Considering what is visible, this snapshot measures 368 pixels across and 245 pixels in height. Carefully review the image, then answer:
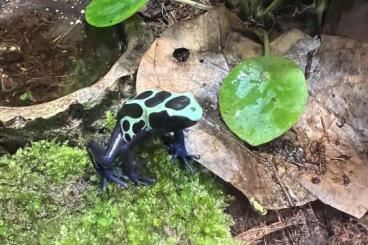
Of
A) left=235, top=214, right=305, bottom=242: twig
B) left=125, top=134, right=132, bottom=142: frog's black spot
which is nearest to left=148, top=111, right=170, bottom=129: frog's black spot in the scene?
left=125, top=134, right=132, bottom=142: frog's black spot

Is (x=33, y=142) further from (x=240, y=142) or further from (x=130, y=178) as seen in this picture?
(x=240, y=142)

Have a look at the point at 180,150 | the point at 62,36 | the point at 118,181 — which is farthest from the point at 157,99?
the point at 62,36

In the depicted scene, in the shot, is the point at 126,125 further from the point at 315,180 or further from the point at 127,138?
the point at 315,180

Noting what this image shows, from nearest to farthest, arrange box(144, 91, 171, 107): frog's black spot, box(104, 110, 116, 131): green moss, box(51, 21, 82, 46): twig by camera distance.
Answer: box(144, 91, 171, 107): frog's black spot < box(104, 110, 116, 131): green moss < box(51, 21, 82, 46): twig

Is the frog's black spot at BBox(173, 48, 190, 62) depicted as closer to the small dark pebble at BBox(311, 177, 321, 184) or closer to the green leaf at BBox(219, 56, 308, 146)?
the green leaf at BBox(219, 56, 308, 146)

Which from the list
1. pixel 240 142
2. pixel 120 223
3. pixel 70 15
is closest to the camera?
pixel 120 223

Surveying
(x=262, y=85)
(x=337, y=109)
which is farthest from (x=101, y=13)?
(x=337, y=109)
